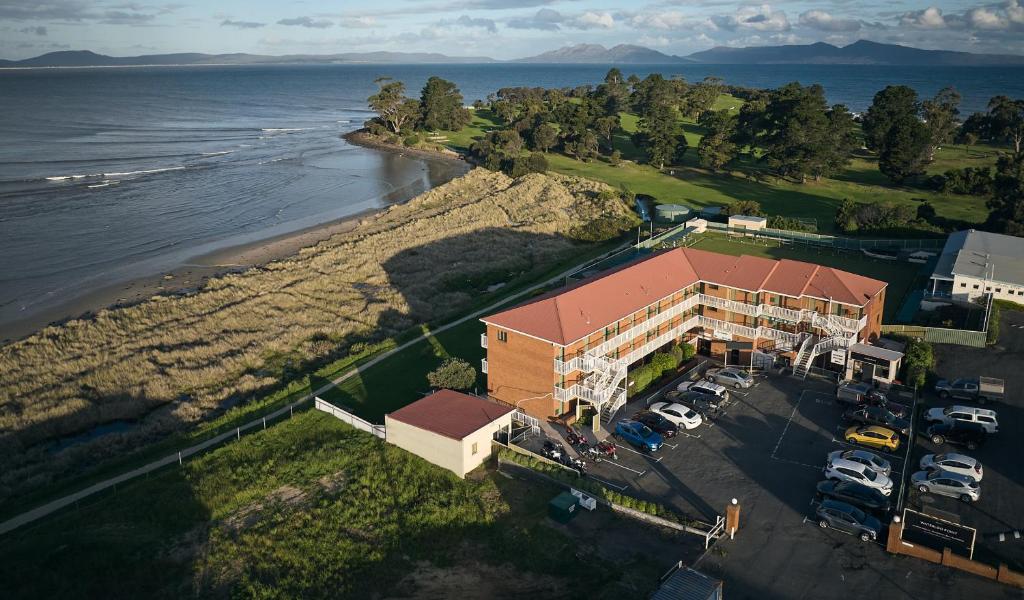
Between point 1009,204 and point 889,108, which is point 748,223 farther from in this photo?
point 889,108

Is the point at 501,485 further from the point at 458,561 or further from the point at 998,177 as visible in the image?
the point at 998,177


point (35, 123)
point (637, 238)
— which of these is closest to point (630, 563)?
point (637, 238)

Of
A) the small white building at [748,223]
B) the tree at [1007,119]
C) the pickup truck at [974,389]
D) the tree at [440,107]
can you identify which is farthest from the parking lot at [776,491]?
the tree at [440,107]

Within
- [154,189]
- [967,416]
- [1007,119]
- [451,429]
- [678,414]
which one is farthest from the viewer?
[1007,119]

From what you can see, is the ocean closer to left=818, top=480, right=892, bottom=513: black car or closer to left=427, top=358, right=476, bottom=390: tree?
left=427, top=358, right=476, bottom=390: tree

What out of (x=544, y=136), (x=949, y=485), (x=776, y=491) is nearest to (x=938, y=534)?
(x=949, y=485)

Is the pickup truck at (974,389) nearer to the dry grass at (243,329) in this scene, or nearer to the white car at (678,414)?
the white car at (678,414)
